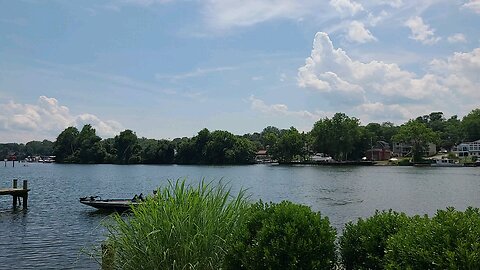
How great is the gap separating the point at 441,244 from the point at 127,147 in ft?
648

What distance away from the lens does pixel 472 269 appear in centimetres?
431

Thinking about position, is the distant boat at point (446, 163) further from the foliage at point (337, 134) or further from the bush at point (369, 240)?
the bush at point (369, 240)

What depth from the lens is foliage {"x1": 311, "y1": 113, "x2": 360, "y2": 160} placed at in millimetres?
162625

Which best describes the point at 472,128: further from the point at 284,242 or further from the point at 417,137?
the point at 284,242

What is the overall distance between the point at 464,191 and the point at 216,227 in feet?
186

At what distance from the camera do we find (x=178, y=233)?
724 centimetres

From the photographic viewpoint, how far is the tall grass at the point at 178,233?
723cm

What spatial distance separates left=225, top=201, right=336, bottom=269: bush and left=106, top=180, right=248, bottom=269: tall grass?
3.13 feet

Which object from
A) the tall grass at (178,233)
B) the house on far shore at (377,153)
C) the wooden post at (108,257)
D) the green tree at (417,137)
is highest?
the green tree at (417,137)

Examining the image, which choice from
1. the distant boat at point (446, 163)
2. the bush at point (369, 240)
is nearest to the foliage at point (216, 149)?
the distant boat at point (446, 163)

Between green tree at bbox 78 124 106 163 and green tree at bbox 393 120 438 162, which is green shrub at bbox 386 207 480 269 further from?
green tree at bbox 78 124 106 163

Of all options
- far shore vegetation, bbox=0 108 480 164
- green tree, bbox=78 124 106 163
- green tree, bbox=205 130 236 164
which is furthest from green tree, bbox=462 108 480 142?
green tree, bbox=78 124 106 163

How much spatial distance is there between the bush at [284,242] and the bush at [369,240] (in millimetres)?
269

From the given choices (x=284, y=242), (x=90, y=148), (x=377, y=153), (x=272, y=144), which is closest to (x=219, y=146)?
(x=272, y=144)
